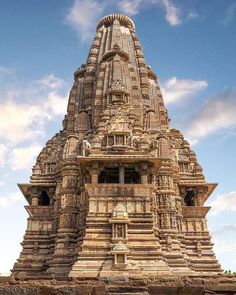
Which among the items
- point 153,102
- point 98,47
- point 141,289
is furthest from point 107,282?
point 98,47

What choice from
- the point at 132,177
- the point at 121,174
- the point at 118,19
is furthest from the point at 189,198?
the point at 118,19

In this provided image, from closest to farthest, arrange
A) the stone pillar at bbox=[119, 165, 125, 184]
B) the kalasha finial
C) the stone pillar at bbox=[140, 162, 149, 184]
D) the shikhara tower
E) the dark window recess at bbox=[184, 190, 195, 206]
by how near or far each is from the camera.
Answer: the shikhara tower, the stone pillar at bbox=[119, 165, 125, 184], the stone pillar at bbox=[140, 162, 149, 184], the dark window recess at bbox=[184, 190, 195, 206], the kalasha finial

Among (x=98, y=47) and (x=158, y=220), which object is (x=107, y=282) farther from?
(x=98, y=47)

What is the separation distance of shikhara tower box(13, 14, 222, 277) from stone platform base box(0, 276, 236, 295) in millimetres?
9933

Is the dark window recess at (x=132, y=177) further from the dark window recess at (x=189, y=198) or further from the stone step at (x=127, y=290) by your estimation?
the stone step at (x=127, y=290)

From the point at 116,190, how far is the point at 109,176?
2.47 metres

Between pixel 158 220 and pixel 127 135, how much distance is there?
17.2 feet

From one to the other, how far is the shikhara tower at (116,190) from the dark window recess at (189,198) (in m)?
0.07

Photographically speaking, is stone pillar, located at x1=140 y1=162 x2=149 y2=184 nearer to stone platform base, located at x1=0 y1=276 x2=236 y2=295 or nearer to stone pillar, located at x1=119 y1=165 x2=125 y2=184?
stone pillar, located at x1=119 y1=165 x2=125 y2=184

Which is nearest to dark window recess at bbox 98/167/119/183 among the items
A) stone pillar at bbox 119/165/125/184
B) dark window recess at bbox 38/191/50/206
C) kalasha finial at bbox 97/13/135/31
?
stone pillar at bbox 119/165/125/184

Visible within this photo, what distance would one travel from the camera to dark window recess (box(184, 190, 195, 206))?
2430 cm

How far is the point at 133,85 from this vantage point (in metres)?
26.2

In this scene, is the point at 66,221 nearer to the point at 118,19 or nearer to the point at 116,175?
the point at 116,175

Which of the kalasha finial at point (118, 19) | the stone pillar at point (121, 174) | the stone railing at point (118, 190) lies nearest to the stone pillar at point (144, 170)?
the stone railing at point (118, 190)
